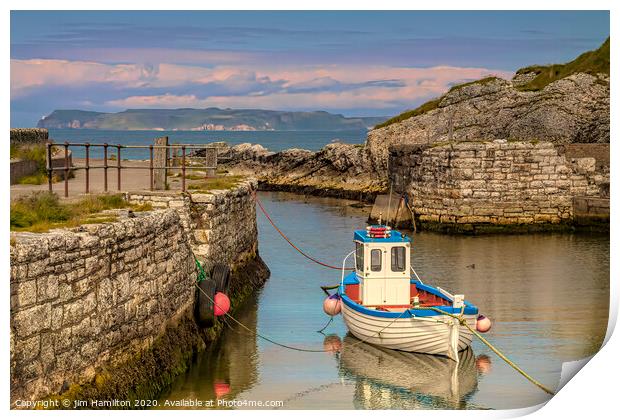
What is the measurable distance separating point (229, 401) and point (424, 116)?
37.3 meters

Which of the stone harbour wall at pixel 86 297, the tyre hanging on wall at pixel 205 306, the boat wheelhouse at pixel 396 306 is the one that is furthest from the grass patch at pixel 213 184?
the stone harbour wall at pixel 86 297

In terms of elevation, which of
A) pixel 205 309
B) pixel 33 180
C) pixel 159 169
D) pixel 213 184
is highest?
pixel 159 169

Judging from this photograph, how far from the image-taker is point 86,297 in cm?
1062

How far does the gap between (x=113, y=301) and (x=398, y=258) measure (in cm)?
685

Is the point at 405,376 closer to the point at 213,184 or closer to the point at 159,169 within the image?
the point at 159,169

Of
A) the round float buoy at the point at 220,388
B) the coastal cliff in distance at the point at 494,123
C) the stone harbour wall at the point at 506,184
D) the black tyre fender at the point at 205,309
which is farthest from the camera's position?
the coastal cliff in distance at the point at 494,123

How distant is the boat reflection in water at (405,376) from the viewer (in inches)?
525

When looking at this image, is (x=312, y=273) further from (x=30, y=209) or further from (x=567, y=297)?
(x=30, y=209)

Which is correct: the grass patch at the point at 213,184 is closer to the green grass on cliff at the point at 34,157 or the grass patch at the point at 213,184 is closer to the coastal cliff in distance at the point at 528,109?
the green grass on cliff at the point at 34,157

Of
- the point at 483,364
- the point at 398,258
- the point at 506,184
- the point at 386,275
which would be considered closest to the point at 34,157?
the point at 386,275

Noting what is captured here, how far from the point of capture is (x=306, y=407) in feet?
41.2

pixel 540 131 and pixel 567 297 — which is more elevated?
pixel 540 131

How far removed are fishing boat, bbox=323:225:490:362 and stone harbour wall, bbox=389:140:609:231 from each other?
16339mm

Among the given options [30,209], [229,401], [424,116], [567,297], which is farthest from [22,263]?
[424,116]
